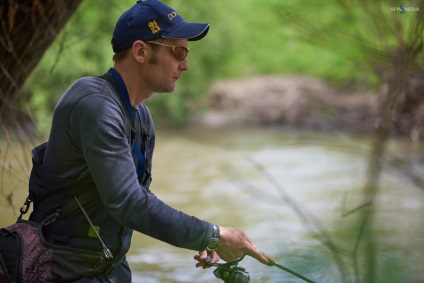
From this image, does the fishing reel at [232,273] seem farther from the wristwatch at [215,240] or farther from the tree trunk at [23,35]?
the tree trunk at [23,35]

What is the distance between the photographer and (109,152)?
6.96 feet

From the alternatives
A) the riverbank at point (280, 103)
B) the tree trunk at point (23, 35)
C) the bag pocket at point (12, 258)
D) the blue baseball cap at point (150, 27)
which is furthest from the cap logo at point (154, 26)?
the riverbank at point (280, 103)

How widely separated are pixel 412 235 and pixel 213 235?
3790mm

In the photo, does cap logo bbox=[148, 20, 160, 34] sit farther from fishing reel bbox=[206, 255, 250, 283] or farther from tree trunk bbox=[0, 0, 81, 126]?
tree trunk bbox=[0, 0, 81, 126]

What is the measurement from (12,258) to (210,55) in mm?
15548

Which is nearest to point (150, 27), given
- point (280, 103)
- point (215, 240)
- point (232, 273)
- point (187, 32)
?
point (187, 32)

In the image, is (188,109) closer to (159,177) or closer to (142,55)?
(159,177)

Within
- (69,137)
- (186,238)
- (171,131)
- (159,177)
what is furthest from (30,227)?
→ (171,131)

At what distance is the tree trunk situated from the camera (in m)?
3.72

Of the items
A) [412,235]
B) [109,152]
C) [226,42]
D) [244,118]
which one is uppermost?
[109,152]

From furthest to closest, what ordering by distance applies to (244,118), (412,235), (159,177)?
(244,118), (159,177), (412,235)

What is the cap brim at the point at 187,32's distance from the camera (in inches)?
92.0

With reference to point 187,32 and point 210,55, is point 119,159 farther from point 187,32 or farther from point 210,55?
point 210,55

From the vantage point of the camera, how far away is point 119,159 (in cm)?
213
